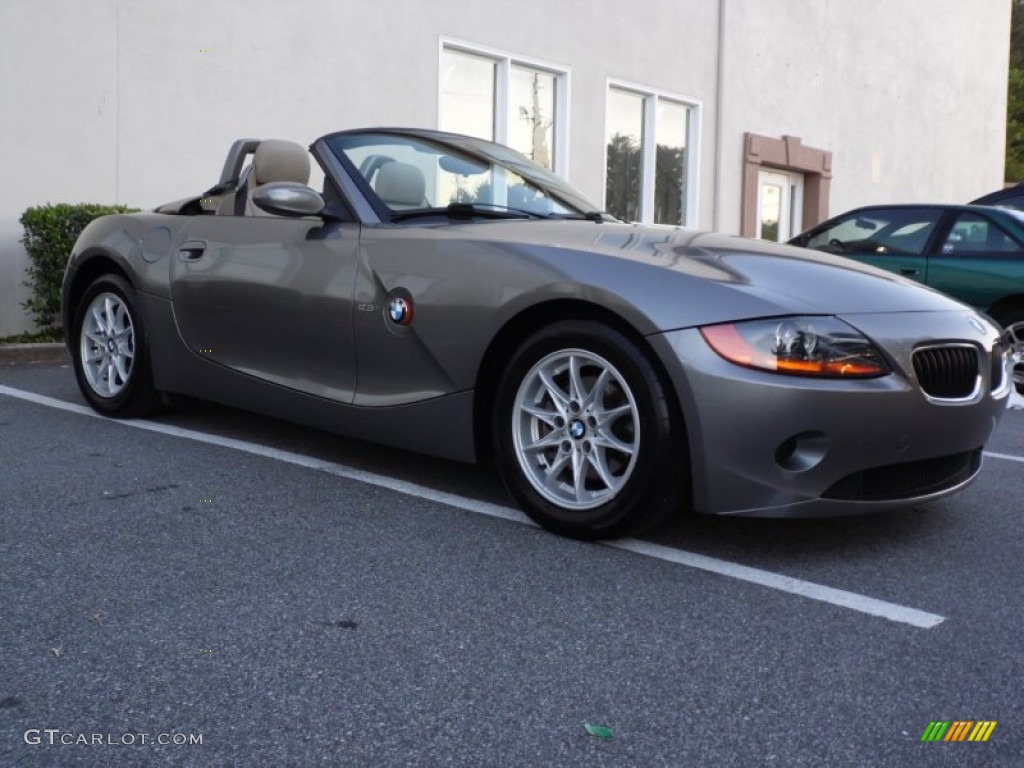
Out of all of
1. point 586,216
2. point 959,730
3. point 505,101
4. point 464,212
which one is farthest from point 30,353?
point 959,730

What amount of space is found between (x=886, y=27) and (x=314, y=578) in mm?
17760

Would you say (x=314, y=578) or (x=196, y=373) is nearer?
(x=314, y=578)

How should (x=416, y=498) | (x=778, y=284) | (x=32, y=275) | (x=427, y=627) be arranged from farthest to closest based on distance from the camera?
(x=32, y=275), (x=416, y=498), (x=778, y=284), (x=427, y=627)

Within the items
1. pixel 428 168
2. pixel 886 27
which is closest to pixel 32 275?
pixel 428 168

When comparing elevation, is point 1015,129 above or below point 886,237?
above

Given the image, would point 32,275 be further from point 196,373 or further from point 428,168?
point 428,168

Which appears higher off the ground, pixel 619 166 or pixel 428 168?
pixel 619 166

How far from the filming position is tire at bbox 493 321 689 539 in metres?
3.25

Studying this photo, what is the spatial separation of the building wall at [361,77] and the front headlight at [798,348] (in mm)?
6710

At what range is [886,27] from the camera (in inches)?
716

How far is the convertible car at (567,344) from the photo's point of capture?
317 centimetres

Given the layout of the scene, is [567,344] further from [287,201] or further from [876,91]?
[876,91]

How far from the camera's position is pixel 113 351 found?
5246 mm

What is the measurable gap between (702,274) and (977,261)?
5406mm
